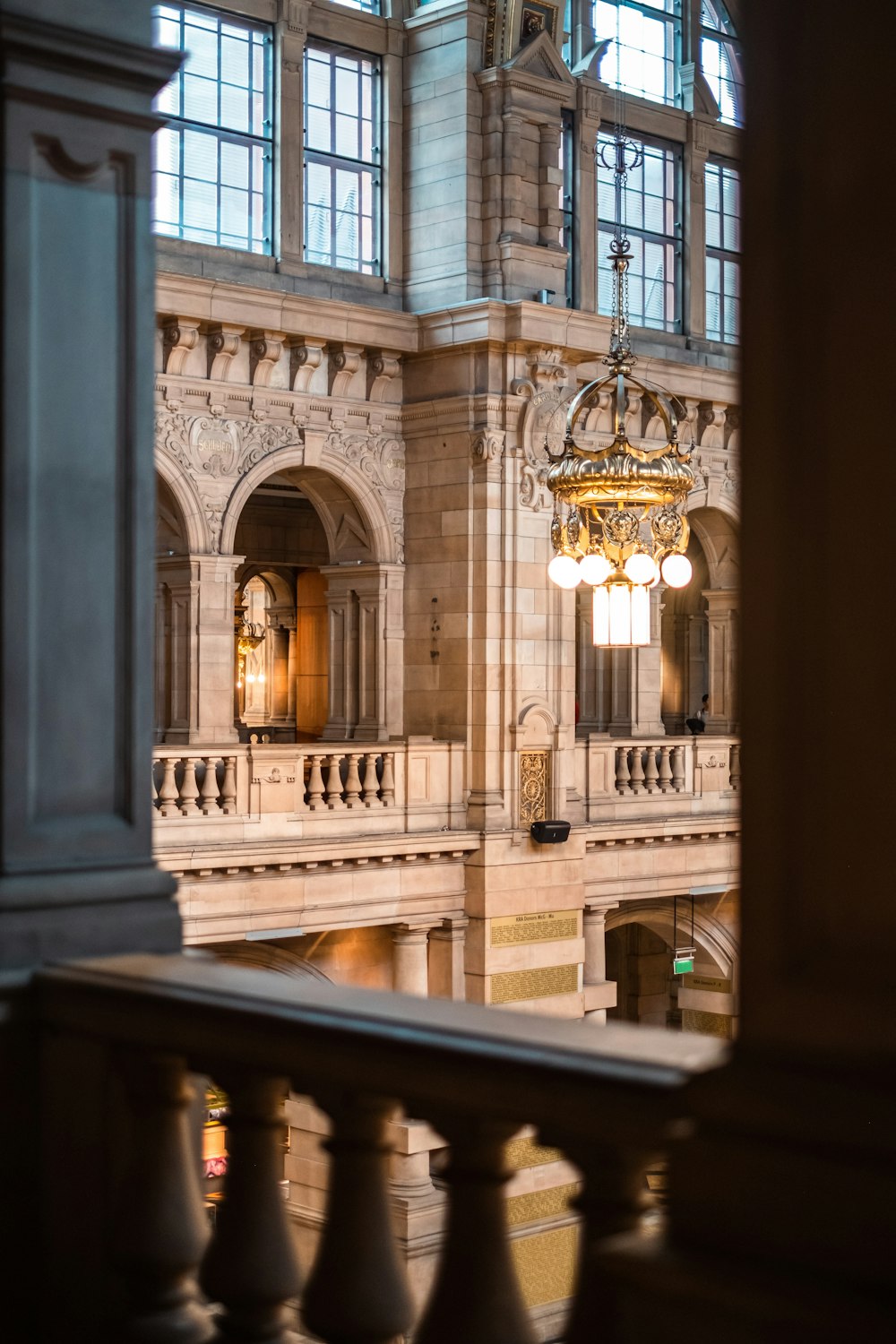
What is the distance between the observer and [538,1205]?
608 inches

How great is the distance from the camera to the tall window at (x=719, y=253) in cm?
2023

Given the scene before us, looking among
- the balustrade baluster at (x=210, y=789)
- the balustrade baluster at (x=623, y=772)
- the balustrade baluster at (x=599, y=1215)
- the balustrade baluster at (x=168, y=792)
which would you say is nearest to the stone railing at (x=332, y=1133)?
the balustrade baluster at (x=599, y=1215)

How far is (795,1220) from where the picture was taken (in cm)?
182

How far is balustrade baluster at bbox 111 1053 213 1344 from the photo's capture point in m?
2.75

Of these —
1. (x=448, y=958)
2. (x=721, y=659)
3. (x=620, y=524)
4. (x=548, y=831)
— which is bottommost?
(x=448, y=958)

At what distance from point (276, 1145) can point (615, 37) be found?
18.2 metres

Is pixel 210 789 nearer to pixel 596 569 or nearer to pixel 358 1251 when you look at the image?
pixel 596 569

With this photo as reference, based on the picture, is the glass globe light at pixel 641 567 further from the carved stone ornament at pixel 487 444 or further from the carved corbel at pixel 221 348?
the carved corbel at pixel 221 348

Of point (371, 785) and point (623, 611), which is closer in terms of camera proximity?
point (623, 611)

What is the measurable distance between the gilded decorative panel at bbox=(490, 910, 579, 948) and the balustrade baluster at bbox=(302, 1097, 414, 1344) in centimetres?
1378

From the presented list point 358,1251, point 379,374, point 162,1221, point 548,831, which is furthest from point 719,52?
point 358,1251

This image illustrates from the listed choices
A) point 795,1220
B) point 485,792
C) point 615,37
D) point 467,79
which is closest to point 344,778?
point 485,792

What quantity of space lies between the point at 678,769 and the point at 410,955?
3.98m

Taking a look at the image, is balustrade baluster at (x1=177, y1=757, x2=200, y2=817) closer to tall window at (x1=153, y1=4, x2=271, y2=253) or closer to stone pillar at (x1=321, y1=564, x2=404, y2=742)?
stone pillar at (x1=321, y1=564, x2=404, y2=742)
